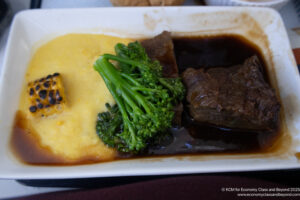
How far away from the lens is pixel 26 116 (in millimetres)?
1909

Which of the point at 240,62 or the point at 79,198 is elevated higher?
the point at 240,62

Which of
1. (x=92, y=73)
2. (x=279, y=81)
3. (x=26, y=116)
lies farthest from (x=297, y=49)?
(x=26, y=116)

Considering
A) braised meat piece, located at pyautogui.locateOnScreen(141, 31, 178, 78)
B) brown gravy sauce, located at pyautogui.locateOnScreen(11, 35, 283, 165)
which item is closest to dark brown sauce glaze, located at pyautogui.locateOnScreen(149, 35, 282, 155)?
brown gravy sauce, located at pyautogui.locateOnScreen(11, 35, 283, 165)

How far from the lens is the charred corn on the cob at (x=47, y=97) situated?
6.05 feet

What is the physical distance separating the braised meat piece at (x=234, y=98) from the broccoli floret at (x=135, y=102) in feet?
0.49

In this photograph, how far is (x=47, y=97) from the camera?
185cm

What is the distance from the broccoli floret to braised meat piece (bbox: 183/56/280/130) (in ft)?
0.49

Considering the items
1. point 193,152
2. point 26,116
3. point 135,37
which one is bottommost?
point 193,152

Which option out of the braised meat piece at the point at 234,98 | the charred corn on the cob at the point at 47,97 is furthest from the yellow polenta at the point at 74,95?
the braised meat piece at the point at 234,98

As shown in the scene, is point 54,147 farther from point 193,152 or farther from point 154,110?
point 193,152

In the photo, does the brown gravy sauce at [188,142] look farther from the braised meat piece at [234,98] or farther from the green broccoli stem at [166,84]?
the green broccoli stem at [166,84]

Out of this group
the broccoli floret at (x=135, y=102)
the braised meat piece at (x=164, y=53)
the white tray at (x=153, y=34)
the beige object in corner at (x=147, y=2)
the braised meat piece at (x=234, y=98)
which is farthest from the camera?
the beige object in corner at (x=147, y=2)

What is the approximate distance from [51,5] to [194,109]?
6.83 feet

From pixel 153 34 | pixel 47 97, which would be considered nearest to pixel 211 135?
pixel 153 34
